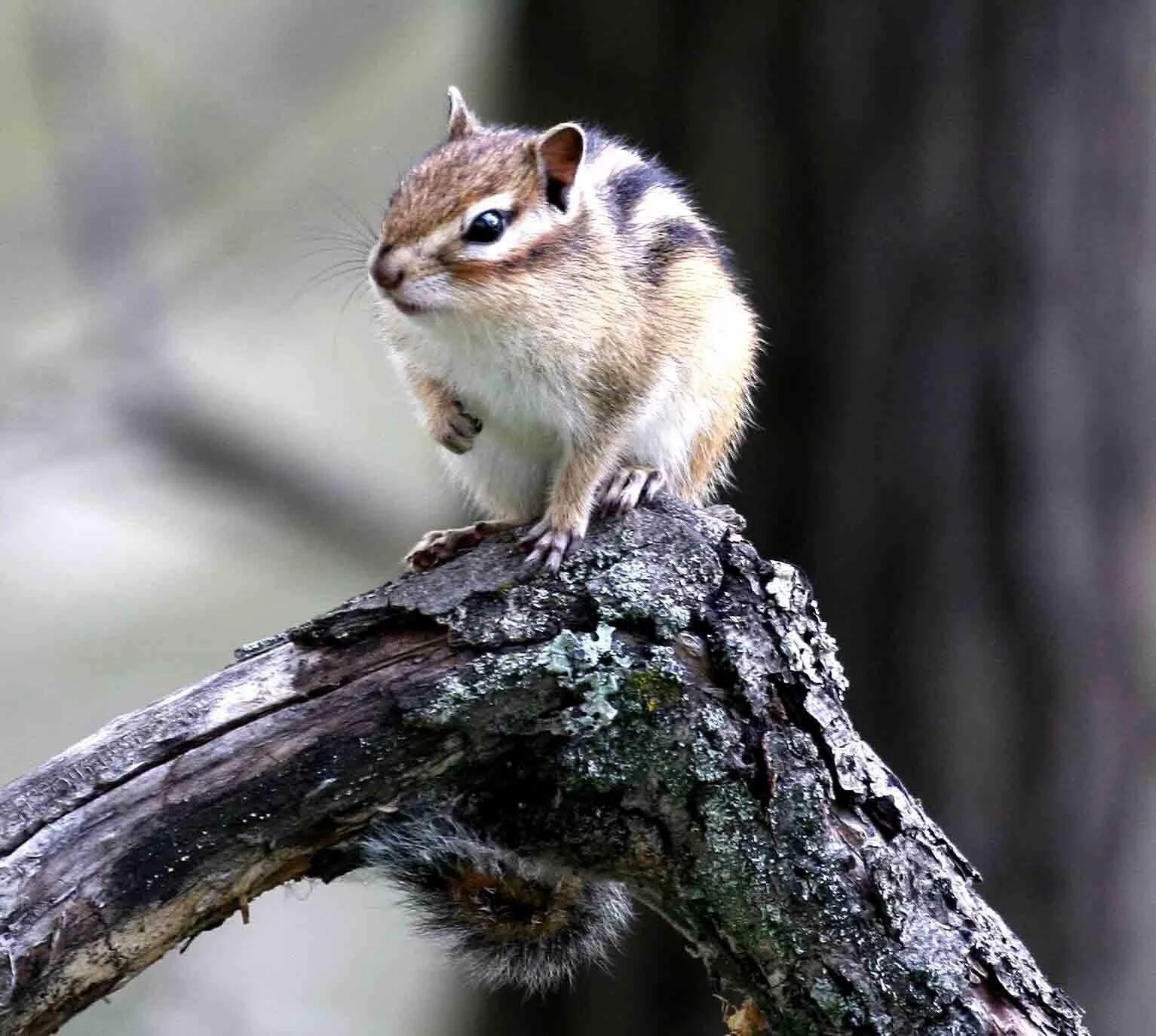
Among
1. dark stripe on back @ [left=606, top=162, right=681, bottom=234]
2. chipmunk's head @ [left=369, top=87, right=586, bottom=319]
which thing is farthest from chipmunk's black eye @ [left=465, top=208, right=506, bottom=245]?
dark stripe on back @ [left=606, top=162, right=681, bottom=234]

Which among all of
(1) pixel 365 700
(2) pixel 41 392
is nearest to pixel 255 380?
(2) pixel 41 392

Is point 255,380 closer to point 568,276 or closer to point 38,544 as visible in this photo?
point 38,544

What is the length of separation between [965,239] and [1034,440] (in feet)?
1.95

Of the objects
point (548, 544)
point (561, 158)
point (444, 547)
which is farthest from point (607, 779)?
point (561, 158)

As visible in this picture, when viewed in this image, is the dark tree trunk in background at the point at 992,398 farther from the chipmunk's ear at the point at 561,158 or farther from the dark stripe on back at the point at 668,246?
the chipmunk's ear at the point at 561,158

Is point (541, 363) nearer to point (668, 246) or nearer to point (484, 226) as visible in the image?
point (484, 226)

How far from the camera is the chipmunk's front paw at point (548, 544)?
2.54 meters

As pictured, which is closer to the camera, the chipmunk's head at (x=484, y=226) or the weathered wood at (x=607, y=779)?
the weathered wood at (x=607, y=779)

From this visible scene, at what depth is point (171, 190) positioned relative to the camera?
5941 millimetres

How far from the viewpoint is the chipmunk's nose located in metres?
2.68

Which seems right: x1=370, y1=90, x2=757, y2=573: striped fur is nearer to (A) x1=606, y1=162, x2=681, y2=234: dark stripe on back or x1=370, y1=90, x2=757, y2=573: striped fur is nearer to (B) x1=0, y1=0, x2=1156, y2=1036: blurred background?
(A) x1=606, y1=162, x2=681, y2=234: dark stripe on back

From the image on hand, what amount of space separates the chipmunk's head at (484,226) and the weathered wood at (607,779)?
21.4 inches

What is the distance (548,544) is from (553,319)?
52 centimetres

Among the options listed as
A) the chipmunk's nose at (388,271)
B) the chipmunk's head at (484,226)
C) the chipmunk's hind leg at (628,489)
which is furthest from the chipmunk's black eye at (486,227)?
the chipmunk's hind leg at (628,489)
